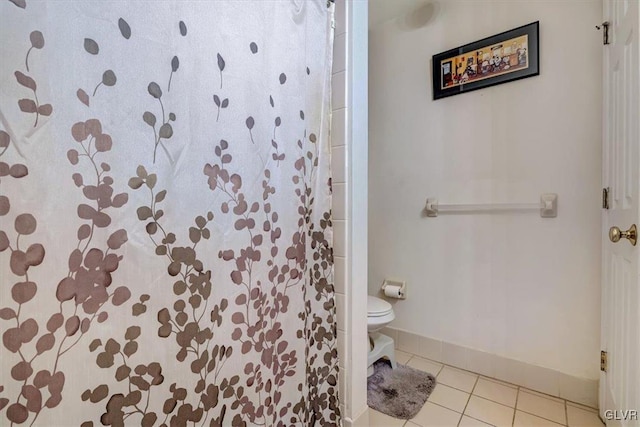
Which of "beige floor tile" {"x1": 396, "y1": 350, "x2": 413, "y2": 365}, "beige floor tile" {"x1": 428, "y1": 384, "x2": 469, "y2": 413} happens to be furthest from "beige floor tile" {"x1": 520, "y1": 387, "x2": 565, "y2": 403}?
"beige floor tile" {"x1": 396, "y1": 350, "x2": 413, "y2": 365}

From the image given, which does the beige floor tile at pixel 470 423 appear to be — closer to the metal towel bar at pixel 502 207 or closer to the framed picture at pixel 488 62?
the metal towel bar at pixel 502 207

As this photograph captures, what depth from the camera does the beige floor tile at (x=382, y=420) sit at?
4.32ft

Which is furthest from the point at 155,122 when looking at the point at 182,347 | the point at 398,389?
the point at 398,389

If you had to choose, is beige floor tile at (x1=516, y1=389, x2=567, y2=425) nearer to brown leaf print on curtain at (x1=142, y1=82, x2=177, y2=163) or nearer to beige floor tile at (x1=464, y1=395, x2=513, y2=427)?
beige floor tile at (x1=464, y1=395, x2=513, y2=427)

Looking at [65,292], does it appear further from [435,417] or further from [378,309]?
[435,417]

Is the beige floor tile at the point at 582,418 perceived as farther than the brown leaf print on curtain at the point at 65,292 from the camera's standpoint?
Yes

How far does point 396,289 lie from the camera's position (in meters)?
1.98

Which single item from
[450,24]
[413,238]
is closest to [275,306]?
[413,238]

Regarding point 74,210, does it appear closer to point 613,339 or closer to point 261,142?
point 261,142

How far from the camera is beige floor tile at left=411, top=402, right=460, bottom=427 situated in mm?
1310

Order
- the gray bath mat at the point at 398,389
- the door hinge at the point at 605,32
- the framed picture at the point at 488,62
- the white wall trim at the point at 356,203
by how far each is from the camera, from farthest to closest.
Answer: the framed picture at the point at 488,62
the gray bath mat at the point at 398,389
the door hinge at the point at 605,32
the white wall trim at the point at 356,203

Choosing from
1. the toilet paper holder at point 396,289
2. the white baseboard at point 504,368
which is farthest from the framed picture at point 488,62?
the white baseboard at point 504,368

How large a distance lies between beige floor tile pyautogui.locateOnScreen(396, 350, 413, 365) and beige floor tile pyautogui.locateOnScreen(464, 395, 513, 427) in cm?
44

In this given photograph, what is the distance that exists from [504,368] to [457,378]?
0.26m
